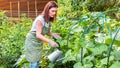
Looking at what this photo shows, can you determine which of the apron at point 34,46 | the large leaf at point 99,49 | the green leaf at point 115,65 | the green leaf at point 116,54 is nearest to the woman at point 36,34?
the apron at point 34,46

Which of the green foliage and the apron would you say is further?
the green foliage

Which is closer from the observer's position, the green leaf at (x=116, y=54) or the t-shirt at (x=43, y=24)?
the green leaf at (x=116, y=54)

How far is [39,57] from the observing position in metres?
4.42

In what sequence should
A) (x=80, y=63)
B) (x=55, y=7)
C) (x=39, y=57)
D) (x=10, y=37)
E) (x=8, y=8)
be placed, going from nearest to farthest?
(x=80, y=63) → (x=55, y=7) → (x=39, y=57) → (x=10, y=37) → (x=8, y=8)

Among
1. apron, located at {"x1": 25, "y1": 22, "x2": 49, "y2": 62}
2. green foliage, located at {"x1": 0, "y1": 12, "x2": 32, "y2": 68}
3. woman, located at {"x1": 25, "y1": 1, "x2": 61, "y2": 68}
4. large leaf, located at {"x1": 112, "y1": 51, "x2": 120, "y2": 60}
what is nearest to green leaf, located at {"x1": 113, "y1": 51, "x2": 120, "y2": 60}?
large leaf, located at {"x1": 112, "y1": 51, "x2": 120, "y2": 60}

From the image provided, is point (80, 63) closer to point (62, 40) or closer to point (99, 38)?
point (99, 38)

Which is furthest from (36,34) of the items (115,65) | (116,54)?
(115,65)

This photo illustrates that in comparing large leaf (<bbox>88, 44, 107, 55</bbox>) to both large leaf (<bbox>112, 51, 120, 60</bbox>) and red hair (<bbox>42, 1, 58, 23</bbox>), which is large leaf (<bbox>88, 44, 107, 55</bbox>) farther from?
red hair (<bbox>42, 1, 58, 23</bbox>)

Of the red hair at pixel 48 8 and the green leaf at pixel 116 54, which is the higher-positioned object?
the red hair at pixel 48 8

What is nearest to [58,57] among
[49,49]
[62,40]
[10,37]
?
[62,40]

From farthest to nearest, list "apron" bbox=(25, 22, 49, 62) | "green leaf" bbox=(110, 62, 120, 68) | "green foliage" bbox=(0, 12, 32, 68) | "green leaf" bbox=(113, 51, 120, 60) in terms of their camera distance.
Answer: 1. "green foliage" bbox=(0, 12, 32, 68)
2. "apron" bbox=(25, 22, 49, 62)
3. "green leaf" bbox=(113, 51, 120, 60)
4. "green leaf" bbox=(110, 62, 120, 68)

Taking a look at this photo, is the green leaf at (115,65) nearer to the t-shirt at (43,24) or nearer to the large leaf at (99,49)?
the large leaf at (99,49)

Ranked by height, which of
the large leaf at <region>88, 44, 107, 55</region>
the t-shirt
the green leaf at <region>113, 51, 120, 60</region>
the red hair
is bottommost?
the green leaf at <region>113, 51, 120, 60</region>

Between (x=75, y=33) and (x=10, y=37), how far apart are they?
1989 mm
